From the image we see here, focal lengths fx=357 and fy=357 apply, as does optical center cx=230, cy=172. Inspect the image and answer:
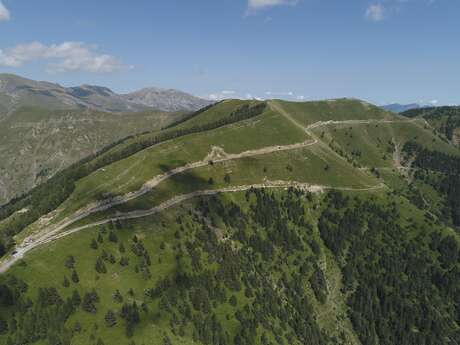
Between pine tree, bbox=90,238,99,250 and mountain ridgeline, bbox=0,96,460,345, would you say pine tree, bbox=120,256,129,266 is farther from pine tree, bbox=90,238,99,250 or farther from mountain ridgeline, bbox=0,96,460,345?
pine tree, bbox=90,238,99,250

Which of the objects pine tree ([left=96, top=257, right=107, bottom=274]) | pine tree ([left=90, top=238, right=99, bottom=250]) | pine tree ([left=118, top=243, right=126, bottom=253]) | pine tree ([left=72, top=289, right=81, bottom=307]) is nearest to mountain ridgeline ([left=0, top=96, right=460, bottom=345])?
pine tree ([left=72, top=289, right=81, bottom=307])

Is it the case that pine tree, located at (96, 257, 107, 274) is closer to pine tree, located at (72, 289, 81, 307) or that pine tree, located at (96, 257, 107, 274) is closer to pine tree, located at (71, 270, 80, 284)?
pine tree, located at (71, 270, 80, 284)

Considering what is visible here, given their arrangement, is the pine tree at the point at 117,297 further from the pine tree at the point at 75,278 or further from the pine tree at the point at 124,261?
the pine tree at the point at 124,261

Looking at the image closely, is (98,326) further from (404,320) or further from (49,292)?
(404,320)

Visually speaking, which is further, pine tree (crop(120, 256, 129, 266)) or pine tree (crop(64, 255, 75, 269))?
pine tree (crop(120, 256, 129, 266))

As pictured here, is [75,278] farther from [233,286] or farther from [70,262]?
[233,286]

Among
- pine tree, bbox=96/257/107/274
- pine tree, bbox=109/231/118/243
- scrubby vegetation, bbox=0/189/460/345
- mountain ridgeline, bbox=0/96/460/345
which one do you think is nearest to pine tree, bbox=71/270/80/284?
scrubby vegetation, bbox=0/189/460/345

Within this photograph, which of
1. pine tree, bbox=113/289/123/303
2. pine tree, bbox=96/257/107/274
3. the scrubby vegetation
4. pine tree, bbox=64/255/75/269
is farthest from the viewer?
pine tree, bbox=96/257/107/274

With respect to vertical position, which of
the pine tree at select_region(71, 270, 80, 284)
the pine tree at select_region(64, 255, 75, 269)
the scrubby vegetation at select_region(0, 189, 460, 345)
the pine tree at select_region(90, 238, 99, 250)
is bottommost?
the scrubby vegetation at select_region(0, 189, 460, 345)

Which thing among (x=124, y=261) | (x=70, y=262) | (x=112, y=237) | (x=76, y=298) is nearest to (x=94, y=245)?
(x=112, y=237)

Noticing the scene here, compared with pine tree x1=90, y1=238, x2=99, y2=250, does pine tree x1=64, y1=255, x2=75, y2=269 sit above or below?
below

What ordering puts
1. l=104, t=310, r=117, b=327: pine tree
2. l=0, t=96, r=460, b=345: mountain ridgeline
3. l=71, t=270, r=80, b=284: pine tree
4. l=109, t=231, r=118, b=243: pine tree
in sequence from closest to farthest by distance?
l=104, t=310, r=117, b=327: pine tree < l=0, t=96, r=460, b=345: mountain ridgeline < l=71, t=270, r=80, b=284: pine tree < l=109, t=231, r=118, b=243: pine tree

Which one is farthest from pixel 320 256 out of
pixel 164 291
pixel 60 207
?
pixel 60 207
